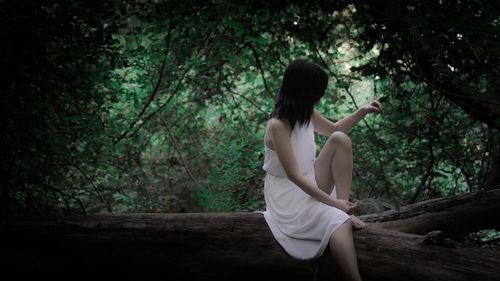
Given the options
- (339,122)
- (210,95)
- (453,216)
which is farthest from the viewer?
(210,95)

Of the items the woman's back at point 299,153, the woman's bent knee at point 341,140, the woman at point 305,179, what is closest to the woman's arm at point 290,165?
the woman at point 305,179

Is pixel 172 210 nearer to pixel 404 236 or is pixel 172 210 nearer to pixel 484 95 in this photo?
pixel 404 236

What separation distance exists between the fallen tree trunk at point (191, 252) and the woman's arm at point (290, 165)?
1.09 feet

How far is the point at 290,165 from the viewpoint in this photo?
2.34m

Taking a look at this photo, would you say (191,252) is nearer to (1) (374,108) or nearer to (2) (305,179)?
(2) (305,179)

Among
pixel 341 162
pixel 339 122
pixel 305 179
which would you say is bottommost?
pixel 305 179

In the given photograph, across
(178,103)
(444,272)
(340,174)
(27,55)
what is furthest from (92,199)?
(444,272)

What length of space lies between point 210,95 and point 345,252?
10.6 ft

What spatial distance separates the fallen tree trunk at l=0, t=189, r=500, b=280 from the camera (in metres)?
2.25

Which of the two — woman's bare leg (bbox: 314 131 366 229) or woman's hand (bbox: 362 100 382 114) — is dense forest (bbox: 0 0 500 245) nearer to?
woman's bare leg (bbox: 314 131 366 229)

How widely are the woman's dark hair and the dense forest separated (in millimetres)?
566

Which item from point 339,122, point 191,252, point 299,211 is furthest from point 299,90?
point 191,252

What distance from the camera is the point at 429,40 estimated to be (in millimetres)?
2744

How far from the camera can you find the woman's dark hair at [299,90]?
7.89 ft
